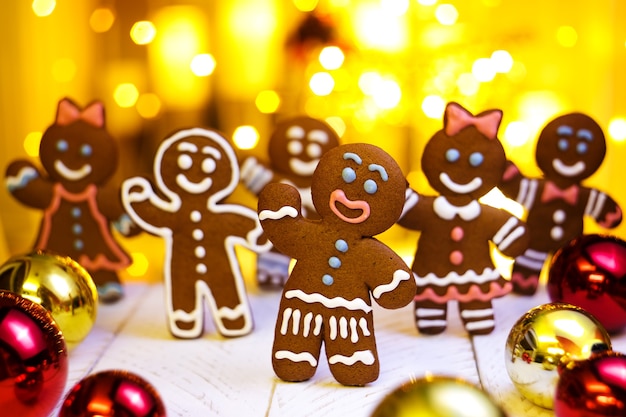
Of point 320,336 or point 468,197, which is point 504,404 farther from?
point 468,197

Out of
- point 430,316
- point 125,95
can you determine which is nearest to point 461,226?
point 430,316

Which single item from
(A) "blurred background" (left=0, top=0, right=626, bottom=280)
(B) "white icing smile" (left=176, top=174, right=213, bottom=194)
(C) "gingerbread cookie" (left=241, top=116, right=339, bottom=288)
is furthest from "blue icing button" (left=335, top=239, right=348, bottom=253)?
(A) "blurred background" (left=0, top=0, right=626, bottom=280)

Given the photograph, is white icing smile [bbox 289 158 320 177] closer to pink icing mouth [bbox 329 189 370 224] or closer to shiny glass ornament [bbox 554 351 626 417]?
pink icing mouth [bbox 329 189 370 224]

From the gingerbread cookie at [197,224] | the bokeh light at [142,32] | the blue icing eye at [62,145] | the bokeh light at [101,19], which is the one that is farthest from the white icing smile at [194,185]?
the bokeh light at [142,32]

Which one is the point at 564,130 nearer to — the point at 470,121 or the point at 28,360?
the point at 470,121

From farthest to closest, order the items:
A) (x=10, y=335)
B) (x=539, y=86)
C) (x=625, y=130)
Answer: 1. (x=539, y=86)
2. (x=625, y=130)
3. (x=10, y=335)

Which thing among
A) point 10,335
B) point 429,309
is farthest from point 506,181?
point 10,335
